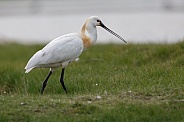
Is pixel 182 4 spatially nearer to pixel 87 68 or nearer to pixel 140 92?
pixel 87 68

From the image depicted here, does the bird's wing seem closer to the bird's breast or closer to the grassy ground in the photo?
the bird's breast

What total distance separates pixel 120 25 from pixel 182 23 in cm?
248

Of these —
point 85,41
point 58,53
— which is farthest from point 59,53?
point 85,41

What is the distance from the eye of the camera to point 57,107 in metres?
8.62

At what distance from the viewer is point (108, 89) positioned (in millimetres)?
9969

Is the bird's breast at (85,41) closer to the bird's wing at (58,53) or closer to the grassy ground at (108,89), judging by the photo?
the bird's wing at (58,53)

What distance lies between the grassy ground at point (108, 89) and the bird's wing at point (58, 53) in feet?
1.55

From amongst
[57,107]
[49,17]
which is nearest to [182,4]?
[49,17]

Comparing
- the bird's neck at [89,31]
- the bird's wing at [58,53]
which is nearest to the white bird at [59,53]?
the bird's wing at [58,53]

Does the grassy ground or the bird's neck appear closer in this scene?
the grassy ground

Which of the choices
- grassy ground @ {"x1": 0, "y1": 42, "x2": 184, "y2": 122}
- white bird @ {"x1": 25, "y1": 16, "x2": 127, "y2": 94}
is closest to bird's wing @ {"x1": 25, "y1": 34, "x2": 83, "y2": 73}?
white bird @ {"x1": 25, "y1": 16, "x2": 127, "y2": 94}

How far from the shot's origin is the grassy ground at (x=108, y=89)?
27.5 feet

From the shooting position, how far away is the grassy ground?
837cm

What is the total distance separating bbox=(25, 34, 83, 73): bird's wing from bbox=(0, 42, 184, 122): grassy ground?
18.6 inches
